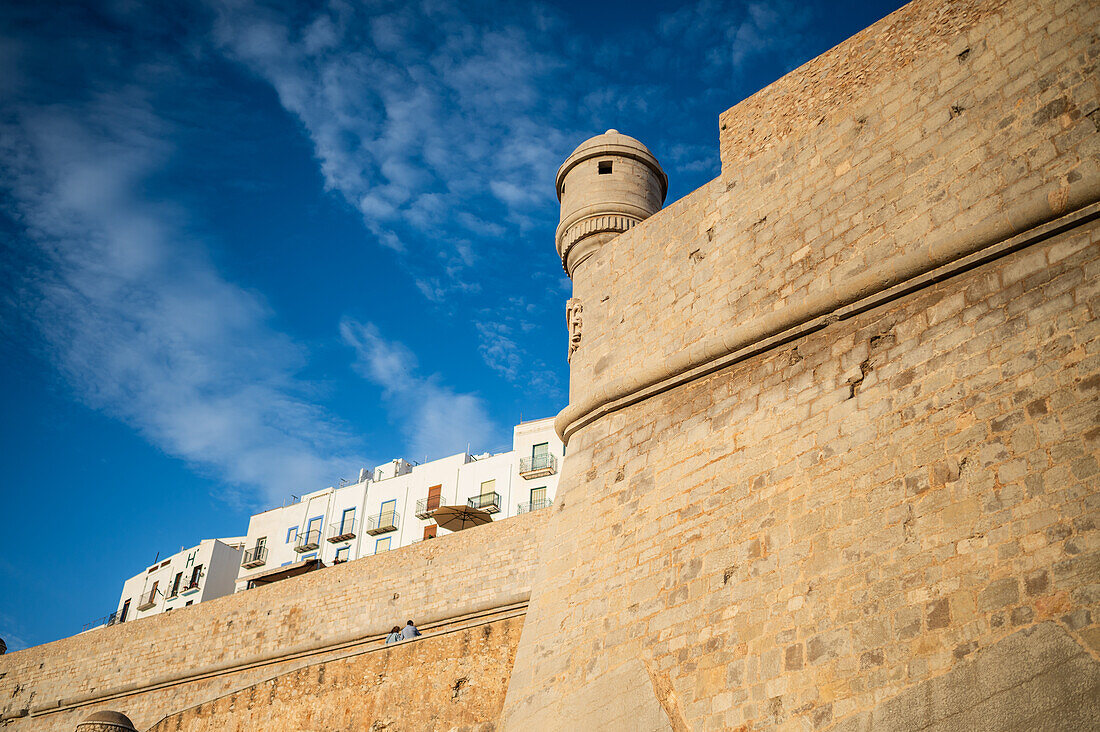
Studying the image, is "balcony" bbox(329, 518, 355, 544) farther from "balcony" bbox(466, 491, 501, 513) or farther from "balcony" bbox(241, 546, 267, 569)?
"balcony" bbox(466, 491, 501, 513)

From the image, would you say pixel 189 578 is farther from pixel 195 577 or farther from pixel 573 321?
pixel 573 321

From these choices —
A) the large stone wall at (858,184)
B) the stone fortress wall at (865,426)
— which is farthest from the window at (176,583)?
the stone fortress wall at (865,426)

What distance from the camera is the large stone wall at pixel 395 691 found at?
7637 mm

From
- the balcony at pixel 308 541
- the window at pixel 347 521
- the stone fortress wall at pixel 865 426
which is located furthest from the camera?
the balcony at pixel 308 541

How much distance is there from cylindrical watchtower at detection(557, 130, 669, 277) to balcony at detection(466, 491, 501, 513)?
65.9 ft

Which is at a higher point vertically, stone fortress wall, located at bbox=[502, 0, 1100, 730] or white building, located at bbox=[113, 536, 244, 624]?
white building, located at bbox=[113, 536, 244, 624]

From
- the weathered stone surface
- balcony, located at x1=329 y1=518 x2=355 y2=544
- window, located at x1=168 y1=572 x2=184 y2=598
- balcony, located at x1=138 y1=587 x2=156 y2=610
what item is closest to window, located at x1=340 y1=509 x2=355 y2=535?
balcony, located at x1=329 y1=518 x2=355 y2=544

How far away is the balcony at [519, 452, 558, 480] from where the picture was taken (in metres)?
28.7

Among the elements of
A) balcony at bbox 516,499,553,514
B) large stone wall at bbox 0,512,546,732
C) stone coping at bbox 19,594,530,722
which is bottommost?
stone coping at bbox 19,594,530,722

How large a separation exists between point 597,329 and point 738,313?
6.15 ft

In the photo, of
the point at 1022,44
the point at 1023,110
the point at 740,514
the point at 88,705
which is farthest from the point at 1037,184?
the point at 88,705

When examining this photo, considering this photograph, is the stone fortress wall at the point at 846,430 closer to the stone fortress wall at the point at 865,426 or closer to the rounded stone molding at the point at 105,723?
the stone fortress wall at the point at 865,426

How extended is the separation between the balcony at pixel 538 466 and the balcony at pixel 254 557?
1166 centimetres

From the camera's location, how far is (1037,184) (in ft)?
17.7
